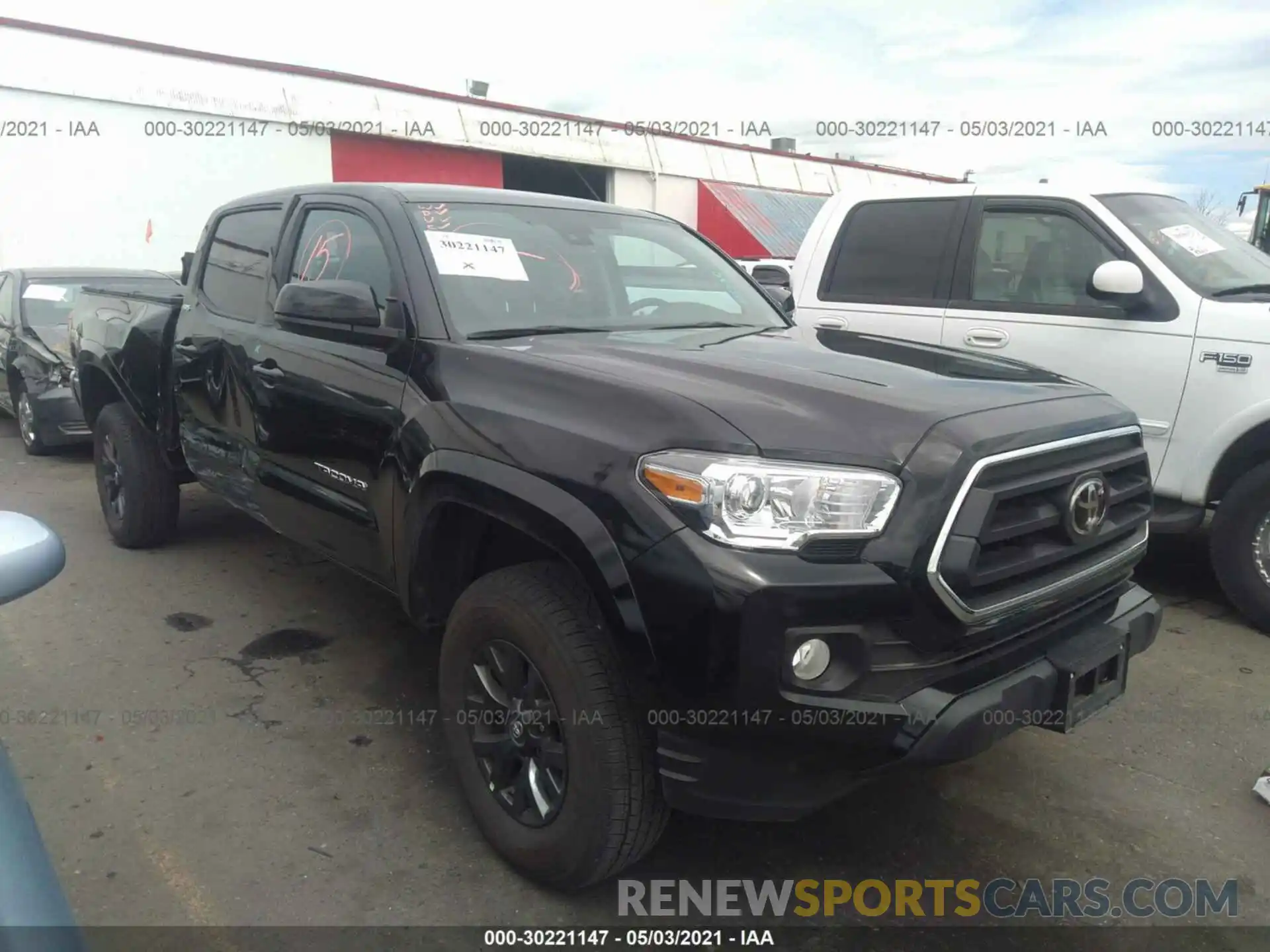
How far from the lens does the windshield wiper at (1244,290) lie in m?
4.35

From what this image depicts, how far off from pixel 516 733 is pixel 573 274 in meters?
1.61

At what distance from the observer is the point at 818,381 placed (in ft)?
7.81

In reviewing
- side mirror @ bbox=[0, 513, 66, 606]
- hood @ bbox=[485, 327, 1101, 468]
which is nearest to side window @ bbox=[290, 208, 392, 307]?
hood @ bbox=[485, 327, 1101, 468]

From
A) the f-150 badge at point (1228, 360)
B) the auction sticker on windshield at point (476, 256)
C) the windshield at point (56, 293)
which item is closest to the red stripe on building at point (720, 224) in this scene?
the windshield at point (56, 293)

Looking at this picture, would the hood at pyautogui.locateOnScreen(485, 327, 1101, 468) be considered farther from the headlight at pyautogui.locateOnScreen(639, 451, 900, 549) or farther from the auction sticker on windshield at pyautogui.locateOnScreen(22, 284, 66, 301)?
the auction sticker on windshield at pyautogui.locateOnScreen(22, 284, 66, 301)

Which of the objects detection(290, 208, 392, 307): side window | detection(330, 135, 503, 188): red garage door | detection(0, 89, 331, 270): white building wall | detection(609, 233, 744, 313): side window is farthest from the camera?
detection(330, 135, 503, 188): red garage door

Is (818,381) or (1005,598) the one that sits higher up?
(818,381)

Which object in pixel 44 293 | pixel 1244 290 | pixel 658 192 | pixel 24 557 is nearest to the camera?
pixel 24 557

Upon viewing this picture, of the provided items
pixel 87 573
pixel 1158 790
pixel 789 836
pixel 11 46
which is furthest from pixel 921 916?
pixel 11 46

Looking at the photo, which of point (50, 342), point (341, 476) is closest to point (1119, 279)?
point (341, 476)

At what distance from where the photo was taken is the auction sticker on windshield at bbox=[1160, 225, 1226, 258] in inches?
181

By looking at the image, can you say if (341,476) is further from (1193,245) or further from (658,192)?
(658,192)

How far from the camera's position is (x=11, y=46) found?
13.1 meters

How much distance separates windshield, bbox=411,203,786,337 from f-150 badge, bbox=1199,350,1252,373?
2035 mm
